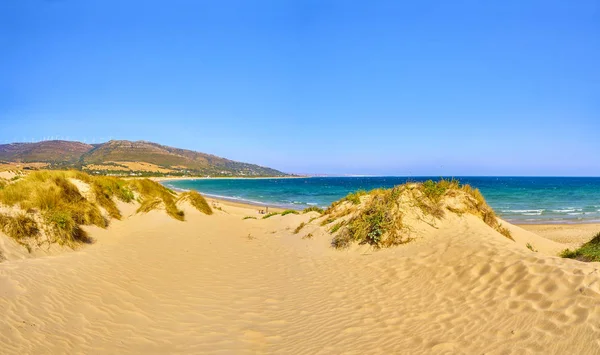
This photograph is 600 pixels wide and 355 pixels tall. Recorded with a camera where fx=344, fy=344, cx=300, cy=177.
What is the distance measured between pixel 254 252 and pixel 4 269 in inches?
281

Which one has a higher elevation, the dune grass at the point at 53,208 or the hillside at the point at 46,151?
the hillside at the point at 46,151

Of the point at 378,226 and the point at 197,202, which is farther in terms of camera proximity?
the point at 197,202

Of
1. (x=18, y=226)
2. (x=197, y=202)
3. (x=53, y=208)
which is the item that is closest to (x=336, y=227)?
(x=53, y=208)

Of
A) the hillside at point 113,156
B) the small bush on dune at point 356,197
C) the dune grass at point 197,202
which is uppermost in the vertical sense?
the hillside at point 113,156

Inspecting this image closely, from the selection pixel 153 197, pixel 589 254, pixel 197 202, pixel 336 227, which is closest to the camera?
pixel 589 254

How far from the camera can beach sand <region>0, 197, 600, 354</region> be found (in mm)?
4539

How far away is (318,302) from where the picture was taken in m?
6.80

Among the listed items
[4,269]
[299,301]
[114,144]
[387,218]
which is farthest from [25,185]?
[114,144]

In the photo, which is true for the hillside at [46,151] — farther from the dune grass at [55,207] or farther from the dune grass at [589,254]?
the dune grass at [589,254]

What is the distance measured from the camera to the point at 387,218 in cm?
1098

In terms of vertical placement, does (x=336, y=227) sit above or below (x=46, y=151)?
below

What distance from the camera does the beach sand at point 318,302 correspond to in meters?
4.54

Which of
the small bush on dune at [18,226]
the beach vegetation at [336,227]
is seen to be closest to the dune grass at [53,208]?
the small bush on dune at [18,226]

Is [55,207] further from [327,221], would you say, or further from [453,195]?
[453,195]
